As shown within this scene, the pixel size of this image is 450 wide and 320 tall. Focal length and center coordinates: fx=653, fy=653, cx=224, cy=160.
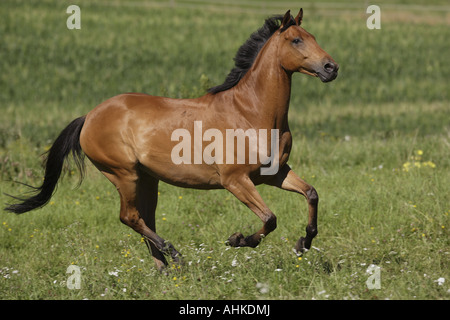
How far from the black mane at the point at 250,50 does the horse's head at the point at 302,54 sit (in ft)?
0.84

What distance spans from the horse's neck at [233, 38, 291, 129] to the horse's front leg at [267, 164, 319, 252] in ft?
1.50

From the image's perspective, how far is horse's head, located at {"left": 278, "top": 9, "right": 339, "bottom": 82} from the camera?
5.53 metres

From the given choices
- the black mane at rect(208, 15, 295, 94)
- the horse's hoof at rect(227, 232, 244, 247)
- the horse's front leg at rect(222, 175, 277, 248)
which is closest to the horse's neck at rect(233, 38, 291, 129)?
the black mane at rect(208, 15, 295, 94)

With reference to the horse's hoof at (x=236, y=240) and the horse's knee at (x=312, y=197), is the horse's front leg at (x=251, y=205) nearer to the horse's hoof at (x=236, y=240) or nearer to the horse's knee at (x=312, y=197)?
the horse's hoof at (x=236, y=240)

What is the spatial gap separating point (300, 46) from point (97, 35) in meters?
18.4

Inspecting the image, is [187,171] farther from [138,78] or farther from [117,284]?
[138,78]

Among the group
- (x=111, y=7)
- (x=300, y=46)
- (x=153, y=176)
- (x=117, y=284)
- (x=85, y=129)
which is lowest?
(x=117, y=284)

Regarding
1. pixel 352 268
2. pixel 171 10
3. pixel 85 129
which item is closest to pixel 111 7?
pixel 171 10

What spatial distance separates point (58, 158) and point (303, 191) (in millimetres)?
2777

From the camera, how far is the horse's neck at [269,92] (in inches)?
233

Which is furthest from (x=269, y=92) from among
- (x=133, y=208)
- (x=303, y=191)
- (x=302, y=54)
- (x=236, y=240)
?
(x=133, y=208)

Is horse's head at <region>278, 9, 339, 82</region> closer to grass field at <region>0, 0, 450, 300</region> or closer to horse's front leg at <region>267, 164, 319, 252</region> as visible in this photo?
horse's front leg at <region>267, 164, 319, 252</region>

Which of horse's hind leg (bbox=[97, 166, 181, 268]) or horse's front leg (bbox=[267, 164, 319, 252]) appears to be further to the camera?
horse's hind leg (bbox=[97, 166, 181, 268])

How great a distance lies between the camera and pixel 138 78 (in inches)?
765
